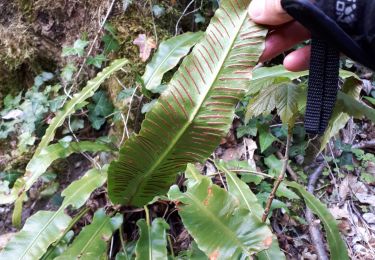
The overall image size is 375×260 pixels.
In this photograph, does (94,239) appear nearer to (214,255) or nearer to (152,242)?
(152,242)

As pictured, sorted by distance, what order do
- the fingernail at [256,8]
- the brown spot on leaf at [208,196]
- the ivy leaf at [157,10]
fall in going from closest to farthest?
the fingernail at [256,8]
the brown spot on leaf at [208,196]
the ivy leaf at [157,10]

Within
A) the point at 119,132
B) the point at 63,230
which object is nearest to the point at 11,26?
the point at 119,132

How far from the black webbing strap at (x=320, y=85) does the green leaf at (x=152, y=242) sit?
689 millimetres

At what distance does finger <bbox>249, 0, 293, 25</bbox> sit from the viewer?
0.86 m

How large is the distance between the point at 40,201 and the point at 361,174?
1542 millimetres

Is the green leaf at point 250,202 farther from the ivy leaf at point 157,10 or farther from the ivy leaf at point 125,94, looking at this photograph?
the ivy leaf at point 157,10

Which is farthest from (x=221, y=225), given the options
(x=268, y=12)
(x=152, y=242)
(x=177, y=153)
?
(x=268, y=12)

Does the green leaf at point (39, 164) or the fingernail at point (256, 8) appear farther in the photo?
the green leaf at point (39, 164)

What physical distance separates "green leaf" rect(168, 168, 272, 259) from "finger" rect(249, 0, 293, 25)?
0.49 metres

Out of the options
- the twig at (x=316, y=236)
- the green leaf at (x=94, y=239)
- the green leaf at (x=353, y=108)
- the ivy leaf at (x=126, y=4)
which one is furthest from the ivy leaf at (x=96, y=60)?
the green leaf at (x=353, y=108)

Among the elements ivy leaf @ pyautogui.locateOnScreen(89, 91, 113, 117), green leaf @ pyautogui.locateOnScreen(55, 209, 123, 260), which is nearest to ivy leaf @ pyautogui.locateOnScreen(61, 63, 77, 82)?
ivy leaf @ pyautogui.locateOnScreen(89, 91, 113, 117)

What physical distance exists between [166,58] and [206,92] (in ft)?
2.44

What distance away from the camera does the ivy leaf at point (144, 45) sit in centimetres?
196

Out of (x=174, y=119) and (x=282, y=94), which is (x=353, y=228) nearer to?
(x=282, y=94)
